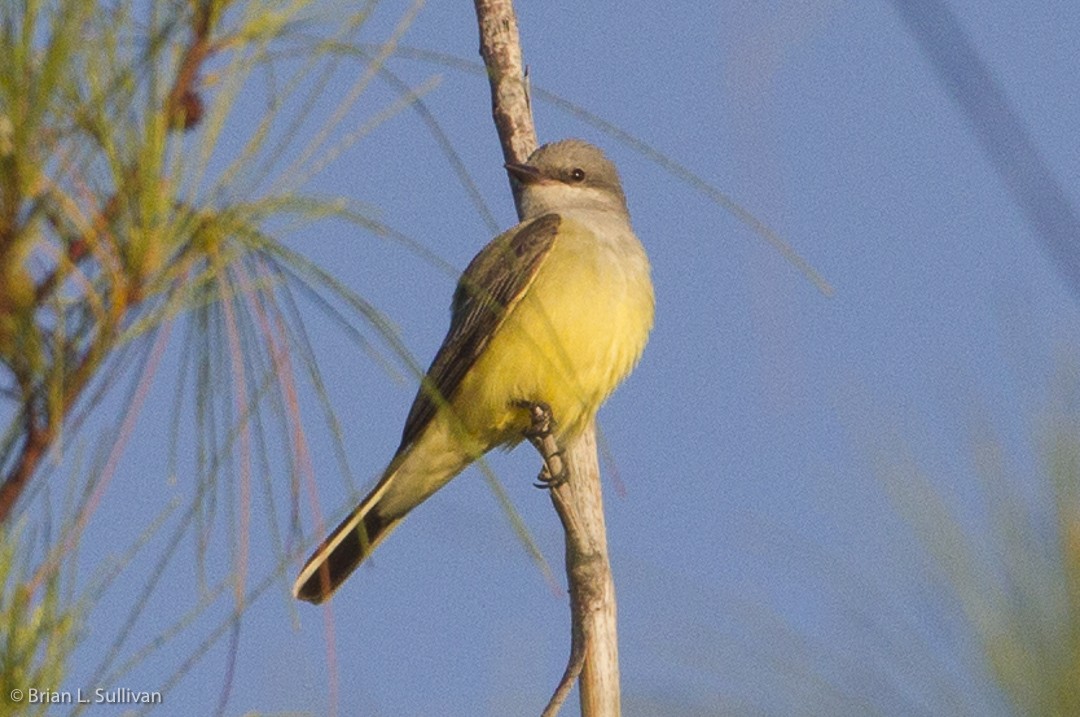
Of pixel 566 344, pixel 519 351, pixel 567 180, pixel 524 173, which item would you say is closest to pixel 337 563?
pixel 519 351

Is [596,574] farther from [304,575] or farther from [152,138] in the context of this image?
[152,138]

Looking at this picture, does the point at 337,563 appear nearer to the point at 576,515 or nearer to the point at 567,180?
the point at 576,515

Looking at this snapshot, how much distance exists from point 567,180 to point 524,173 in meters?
0.50

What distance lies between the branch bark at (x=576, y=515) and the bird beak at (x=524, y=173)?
0.02m

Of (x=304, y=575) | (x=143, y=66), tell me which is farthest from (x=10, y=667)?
(x=304, y=575)

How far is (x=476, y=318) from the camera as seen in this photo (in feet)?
14.8

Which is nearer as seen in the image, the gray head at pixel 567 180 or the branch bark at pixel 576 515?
the branch bark at pixel 576 515

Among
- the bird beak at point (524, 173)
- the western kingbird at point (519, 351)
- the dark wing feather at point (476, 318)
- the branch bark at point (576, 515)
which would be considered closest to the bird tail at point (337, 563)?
the western kingbird at point (519, 351)

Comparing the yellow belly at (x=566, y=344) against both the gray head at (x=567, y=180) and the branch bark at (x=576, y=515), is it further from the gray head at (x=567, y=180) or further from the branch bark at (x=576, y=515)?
the gray head at (x=567, y=180)

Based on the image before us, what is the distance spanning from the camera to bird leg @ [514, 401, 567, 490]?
3.80 m

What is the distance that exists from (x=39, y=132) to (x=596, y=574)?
2.24 m

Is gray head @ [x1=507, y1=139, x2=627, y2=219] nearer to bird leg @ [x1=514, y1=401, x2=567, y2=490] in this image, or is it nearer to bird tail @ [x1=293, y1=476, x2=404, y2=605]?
bird leg @ [x1=514, y1=401, x2=567, y2=490]

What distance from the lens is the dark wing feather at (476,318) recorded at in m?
4.25

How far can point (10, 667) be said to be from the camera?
5.04 ft
